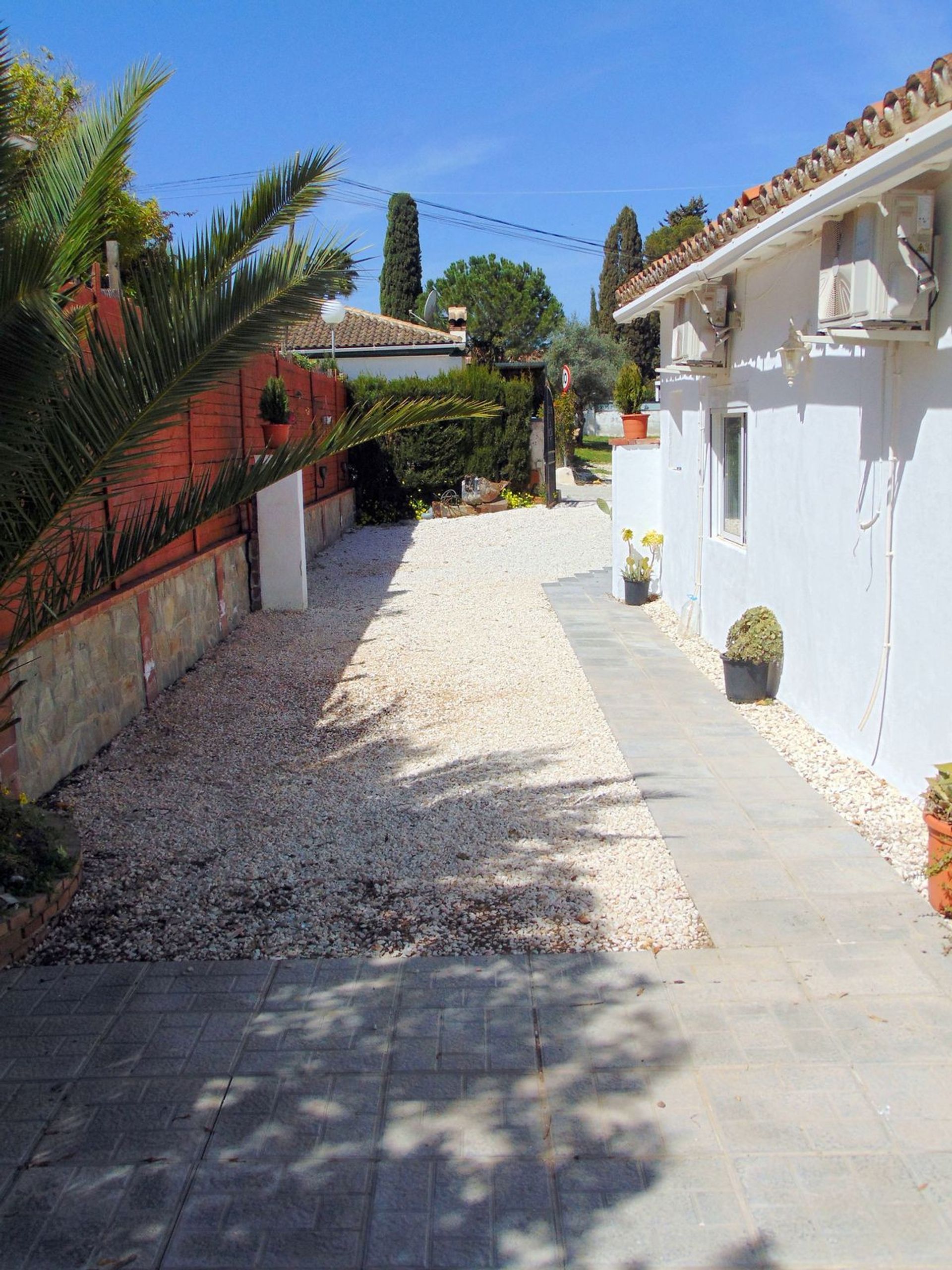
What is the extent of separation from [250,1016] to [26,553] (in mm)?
1913

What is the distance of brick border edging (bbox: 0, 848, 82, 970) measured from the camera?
409 cm

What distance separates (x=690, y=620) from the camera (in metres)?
10.3

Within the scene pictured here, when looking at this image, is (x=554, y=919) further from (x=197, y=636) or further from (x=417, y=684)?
(x=197, y=636)

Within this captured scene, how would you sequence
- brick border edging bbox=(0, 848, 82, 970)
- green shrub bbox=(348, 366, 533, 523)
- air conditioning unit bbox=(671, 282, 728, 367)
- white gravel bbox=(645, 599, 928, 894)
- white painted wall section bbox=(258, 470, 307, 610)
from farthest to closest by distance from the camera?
green shrub bbox=(348, 366, 533, 523)
white painted wall section bbox=(258, 470, 307, 610)
air conditioning unit bbox=(671, 282, 728, 367)
white gravel bbox=(645, 599, 928, 894)
brick border edging bbox=(0, 848, 82, 970)

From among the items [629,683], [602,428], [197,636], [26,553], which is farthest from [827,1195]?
[602,428]

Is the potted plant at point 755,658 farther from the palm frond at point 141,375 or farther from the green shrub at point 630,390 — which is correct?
the green shrub at point 630,390

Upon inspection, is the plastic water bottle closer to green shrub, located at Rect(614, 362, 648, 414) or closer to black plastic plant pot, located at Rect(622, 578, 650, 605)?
black plastic plant pot, located at Rect(622, 578, 650, 605)

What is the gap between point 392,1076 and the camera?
3.35m

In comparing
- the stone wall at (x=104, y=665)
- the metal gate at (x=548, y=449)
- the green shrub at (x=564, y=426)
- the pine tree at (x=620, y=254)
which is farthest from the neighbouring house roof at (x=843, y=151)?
the pine tree at (x=620, y=254)

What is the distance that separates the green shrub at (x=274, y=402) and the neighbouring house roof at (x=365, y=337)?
13.7 meters

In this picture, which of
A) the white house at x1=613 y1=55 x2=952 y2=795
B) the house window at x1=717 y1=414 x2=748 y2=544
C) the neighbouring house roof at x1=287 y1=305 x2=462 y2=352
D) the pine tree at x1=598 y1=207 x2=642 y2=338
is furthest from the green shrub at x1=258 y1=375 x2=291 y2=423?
the pine tree at x1=598 y1=207 x2=642 y2=338

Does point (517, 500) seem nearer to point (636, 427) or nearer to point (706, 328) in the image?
point (636, 427)

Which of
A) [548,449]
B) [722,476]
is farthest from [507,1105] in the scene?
[548,449]

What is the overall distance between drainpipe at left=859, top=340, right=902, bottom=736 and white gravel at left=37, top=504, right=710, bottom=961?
150 cm
